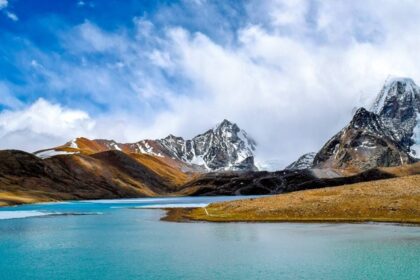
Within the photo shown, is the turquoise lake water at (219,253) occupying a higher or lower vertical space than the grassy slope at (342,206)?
lower

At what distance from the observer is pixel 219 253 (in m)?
58.6

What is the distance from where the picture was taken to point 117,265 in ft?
172

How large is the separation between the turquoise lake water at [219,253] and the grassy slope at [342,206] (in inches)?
457

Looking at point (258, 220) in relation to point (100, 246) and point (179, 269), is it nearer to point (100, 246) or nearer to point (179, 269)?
point (100, 246)

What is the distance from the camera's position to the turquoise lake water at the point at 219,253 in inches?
1839

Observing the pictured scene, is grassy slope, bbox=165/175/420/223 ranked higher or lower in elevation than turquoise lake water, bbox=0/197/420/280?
higher

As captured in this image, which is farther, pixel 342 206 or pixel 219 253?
pixel 342 206

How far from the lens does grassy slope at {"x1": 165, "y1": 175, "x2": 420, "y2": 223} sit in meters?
97.9

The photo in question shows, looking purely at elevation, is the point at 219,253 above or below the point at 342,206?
below

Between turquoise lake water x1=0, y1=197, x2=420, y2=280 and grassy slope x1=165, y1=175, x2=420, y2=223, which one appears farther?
grassy slope x1=165, y1=175, x2=420, y2=223

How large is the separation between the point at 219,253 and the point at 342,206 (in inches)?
2146

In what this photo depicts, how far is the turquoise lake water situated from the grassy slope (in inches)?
457

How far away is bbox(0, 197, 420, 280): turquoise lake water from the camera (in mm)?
46719

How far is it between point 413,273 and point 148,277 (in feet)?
79.1
